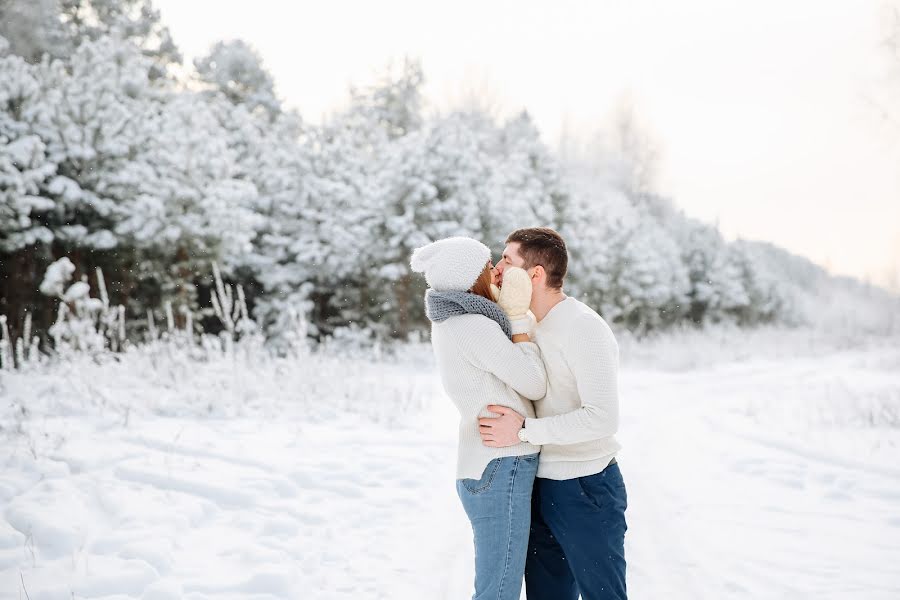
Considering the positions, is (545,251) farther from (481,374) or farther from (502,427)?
(502,427)

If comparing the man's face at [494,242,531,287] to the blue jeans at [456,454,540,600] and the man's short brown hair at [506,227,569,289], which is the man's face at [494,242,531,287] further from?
the blue jeans at [456,454,540,600]

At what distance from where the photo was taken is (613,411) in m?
2.23

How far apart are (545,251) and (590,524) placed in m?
1.03

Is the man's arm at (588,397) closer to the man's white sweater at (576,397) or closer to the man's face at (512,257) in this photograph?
the man's white sweater at (576,397)

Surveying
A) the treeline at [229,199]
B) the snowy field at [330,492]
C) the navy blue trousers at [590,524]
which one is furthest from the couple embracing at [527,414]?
the treeline at [229,199]

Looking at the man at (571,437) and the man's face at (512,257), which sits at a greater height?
the man's face at (512,257)

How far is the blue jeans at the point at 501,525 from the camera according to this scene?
88.4 inches

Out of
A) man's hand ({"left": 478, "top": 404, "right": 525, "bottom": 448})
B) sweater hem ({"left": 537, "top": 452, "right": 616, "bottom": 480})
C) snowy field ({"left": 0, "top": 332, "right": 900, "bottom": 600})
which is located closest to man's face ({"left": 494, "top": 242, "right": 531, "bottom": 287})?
man's hand ({"left": 478, "top": 404, "right": 525, "bottom": 448})

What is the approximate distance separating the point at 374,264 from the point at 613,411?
51.7 feet

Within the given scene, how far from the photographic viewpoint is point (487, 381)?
231 centimetres

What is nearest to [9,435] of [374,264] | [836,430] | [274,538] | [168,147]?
[274,538]

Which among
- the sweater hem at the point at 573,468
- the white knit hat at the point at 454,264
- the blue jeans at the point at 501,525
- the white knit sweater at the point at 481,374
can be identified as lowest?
the blue jeans at the point at 501,525

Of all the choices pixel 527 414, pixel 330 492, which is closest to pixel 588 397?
pixel 527 414

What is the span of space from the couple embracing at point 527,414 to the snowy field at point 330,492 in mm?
1389
